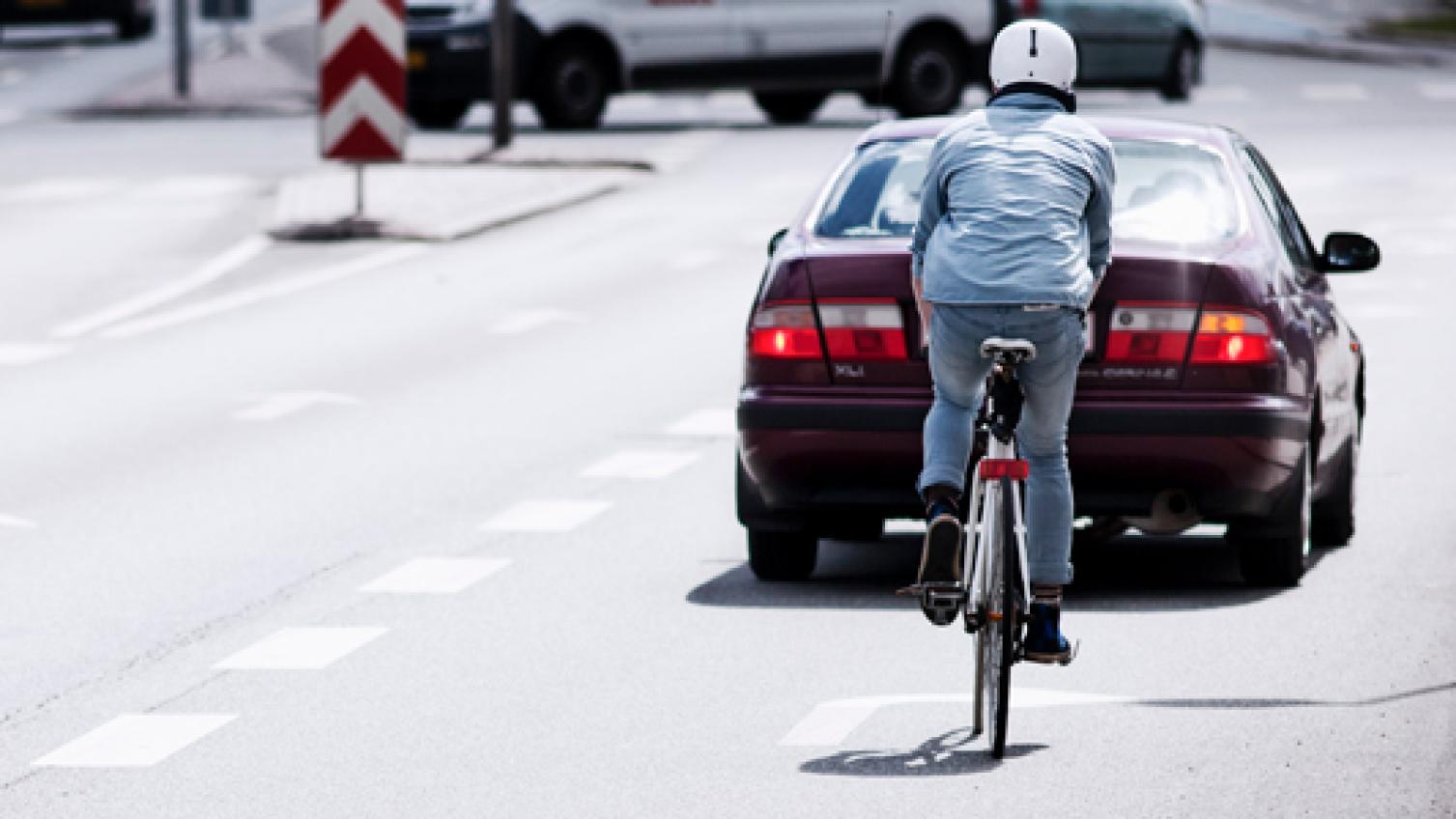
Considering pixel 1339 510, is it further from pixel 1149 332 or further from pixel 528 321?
pixel 528 321

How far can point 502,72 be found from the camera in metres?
28.7

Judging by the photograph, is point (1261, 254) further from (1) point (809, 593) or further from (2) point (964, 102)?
(2) point (964, 102)

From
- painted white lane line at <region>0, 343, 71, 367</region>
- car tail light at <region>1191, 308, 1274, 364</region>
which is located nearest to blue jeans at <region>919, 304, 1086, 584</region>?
car tail light at <region>1191, 308, 1274, 364</region>

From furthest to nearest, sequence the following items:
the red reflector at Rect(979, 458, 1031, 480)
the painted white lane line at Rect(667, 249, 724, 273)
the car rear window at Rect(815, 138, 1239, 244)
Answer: the painted white lane line at Rect(667, 249, 724, 273) < the car rear window at Rect(815, 138, 1239, 244) < the red reflector at Rect(979, 458, 1031, 480)

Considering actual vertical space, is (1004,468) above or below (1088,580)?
above

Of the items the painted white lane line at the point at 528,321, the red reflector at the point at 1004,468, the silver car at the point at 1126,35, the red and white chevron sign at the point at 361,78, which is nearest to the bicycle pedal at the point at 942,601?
the red reflector at the point at 1004,468

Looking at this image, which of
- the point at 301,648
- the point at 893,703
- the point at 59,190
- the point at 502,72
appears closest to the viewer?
the point at 893,703

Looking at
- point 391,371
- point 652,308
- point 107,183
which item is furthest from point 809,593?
point 107,183

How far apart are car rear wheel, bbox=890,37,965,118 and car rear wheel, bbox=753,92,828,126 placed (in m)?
1.33

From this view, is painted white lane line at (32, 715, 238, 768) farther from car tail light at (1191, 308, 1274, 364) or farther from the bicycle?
car tail light at (1191, 308, 1274, 364)

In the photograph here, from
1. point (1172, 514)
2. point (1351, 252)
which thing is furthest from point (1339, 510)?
point (1172, 514)

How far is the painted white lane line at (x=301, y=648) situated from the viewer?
895 centimetres

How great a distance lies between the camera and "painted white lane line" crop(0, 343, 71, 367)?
1658 cm

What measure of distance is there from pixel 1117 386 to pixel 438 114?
2368 cm
